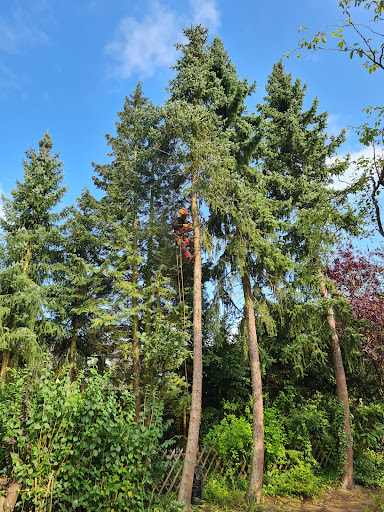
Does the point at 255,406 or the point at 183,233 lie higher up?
the point at 183,233

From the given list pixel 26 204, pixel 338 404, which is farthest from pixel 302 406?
pixel 26 204

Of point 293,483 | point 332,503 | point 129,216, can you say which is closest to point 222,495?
point 293,483

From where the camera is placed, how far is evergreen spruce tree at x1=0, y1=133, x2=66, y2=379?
10484 millimetres

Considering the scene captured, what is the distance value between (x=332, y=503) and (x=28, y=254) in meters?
11.8

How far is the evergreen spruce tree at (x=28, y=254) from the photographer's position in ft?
34.4

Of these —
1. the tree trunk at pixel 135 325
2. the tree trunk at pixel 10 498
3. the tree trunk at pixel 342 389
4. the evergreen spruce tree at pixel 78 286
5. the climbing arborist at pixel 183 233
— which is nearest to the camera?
the tree trunk at pixel 10 498

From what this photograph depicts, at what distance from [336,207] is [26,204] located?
1140 centimetres

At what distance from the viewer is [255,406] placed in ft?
30.0

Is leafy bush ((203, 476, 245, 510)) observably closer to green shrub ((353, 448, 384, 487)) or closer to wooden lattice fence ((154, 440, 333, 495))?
wooden lattice fence ((154, 440, 333, 495))

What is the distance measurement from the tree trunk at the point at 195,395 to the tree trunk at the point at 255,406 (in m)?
1.80

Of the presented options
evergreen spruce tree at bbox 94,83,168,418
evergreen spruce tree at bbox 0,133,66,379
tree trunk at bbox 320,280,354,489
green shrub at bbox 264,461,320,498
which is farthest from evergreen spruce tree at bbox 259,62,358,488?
evergreen spruce tree at bbox 0,133,66,379

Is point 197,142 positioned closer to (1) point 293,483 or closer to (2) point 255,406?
(2) point 255,406

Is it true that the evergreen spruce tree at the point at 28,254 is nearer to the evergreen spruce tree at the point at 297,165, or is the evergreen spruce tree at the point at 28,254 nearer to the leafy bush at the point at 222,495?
the leafy bush at the point at 222,495

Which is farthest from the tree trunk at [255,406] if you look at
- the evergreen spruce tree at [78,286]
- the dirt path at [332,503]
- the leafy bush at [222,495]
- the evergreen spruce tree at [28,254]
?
the evergreen spruce tree at [28,254]
